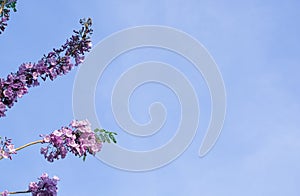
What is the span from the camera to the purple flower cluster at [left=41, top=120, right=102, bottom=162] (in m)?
5.45

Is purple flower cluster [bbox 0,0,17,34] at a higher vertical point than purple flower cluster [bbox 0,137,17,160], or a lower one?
higher

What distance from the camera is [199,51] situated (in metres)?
12.7

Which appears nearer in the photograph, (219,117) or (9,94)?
(9,94)

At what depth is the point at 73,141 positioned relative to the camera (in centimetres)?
545

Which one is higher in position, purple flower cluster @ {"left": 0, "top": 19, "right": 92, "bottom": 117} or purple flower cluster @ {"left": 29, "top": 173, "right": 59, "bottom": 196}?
purple flower cluster @ {"left": 0, "top": 19, "right": 92, "bottom": 117}

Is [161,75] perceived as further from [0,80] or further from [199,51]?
[0,80]

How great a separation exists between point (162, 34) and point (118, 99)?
2961mm

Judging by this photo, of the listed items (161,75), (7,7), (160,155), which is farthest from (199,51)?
(7,7)

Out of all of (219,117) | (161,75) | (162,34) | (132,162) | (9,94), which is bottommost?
(9,94)

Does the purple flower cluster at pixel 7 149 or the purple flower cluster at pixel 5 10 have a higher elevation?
the purple flower cluster at pixel 5 10

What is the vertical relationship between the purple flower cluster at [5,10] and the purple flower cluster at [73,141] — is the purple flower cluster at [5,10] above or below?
above

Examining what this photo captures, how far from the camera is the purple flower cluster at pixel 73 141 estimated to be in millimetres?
5449

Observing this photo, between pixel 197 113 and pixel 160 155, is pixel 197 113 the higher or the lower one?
the higher one

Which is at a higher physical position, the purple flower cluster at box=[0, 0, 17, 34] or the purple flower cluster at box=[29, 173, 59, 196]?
the purple flower cluster at box=[0, 0, 17, 34]
